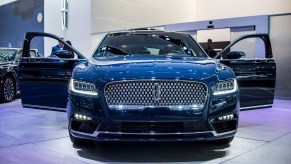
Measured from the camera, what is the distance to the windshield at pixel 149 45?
14.1 ft

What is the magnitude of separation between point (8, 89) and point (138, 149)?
18.1 feet

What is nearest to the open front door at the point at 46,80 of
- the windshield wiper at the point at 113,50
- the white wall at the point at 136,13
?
the windshield wiper at the point at 113,50

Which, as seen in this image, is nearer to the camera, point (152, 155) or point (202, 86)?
point (202, 86)

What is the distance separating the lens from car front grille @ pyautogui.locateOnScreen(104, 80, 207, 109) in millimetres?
3062

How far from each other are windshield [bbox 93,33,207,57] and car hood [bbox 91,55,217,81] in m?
0.70

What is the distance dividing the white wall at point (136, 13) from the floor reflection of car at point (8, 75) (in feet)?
13.1

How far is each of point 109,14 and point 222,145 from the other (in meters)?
9.42

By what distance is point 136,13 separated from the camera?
43.9 ft

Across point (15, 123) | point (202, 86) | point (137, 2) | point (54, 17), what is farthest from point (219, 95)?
point (54, 17)

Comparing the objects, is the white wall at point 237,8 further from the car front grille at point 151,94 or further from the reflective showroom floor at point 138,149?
the car front grille at point 151,94

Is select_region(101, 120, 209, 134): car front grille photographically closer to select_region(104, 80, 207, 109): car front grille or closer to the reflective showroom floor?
select_region(104, 80, 207, 109): car front grille

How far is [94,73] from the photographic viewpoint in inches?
127

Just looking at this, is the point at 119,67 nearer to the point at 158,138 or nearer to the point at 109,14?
the point at 158,138

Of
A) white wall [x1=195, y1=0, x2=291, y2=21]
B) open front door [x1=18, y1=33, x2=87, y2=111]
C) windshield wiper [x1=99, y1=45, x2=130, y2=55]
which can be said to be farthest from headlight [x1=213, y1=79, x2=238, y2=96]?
white wall [x1=195, y1=0, x2=291, y2=21]
